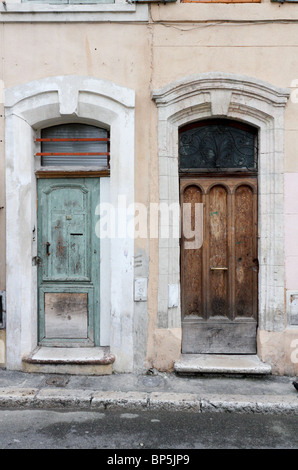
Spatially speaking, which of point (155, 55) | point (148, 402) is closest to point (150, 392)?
point (148, 402)

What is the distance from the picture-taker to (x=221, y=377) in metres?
4.96

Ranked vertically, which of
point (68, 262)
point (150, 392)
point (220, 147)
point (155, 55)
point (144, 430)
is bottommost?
point (144, 430)

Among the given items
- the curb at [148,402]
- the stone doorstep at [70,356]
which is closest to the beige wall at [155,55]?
the stone doorstep at [70,356]

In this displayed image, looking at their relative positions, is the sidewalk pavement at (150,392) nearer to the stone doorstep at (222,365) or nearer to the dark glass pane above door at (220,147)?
the stone doorstep at (222,365)

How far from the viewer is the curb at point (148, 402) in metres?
4.27

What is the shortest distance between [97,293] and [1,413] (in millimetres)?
1866

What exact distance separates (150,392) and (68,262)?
2045 mm

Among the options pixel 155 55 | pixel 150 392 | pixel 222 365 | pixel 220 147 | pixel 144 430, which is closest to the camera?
pixel 144 430

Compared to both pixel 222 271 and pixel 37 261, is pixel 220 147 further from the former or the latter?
pixel 37 261

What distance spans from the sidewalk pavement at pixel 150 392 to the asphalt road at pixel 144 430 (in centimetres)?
10

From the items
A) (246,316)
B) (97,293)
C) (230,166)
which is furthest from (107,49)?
(246,316)

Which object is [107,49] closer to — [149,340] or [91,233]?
[91,233]

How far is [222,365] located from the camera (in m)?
5.00

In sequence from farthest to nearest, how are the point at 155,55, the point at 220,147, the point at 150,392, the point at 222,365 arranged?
the point at 220,147
the point at 155,55
the point at 222,365
the point at 150,392
